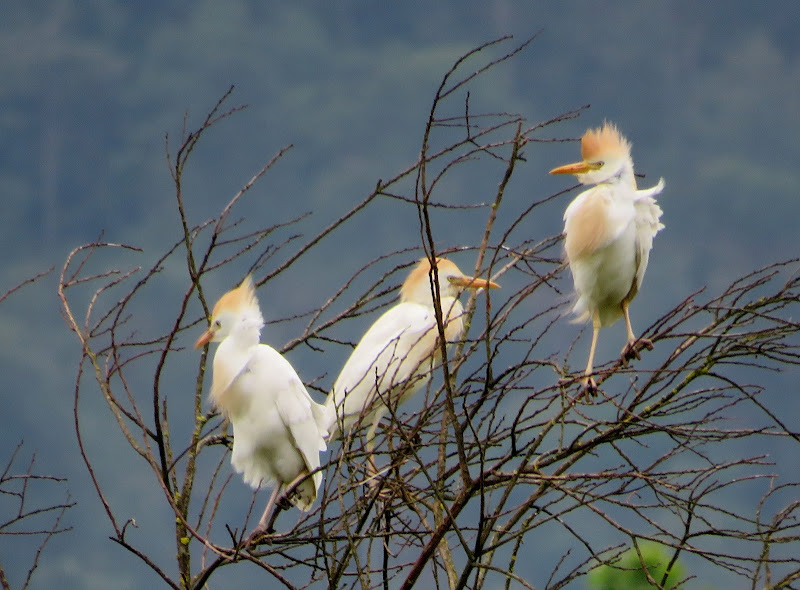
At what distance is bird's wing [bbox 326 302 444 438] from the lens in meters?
3.08

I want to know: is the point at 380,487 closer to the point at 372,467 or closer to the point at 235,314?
the point at 372,467

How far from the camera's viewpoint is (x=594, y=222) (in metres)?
2.83

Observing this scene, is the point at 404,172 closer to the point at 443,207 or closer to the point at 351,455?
the point at 443,207

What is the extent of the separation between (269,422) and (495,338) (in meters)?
1.41

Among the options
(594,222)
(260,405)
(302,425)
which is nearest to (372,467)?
(302,425)

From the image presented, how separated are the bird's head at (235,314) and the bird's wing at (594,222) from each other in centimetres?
97

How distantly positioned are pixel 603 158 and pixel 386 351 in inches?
35.5

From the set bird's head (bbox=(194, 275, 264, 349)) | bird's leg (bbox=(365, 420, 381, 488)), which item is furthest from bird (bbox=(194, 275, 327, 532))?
bird's leg (bbox=(365, 420, 381, 488))

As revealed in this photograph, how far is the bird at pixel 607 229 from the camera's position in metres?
2.83

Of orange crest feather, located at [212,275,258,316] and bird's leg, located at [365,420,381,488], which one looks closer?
bird's leg, located at [365,420,381,488]

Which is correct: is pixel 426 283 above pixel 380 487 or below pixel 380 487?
above

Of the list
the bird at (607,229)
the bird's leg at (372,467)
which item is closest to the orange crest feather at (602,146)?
the bird at (607,229)

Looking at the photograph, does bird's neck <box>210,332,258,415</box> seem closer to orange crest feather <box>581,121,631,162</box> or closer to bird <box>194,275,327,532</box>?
bird <box>194,275,327,532</box>

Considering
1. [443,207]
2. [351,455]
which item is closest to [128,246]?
[443,207]
